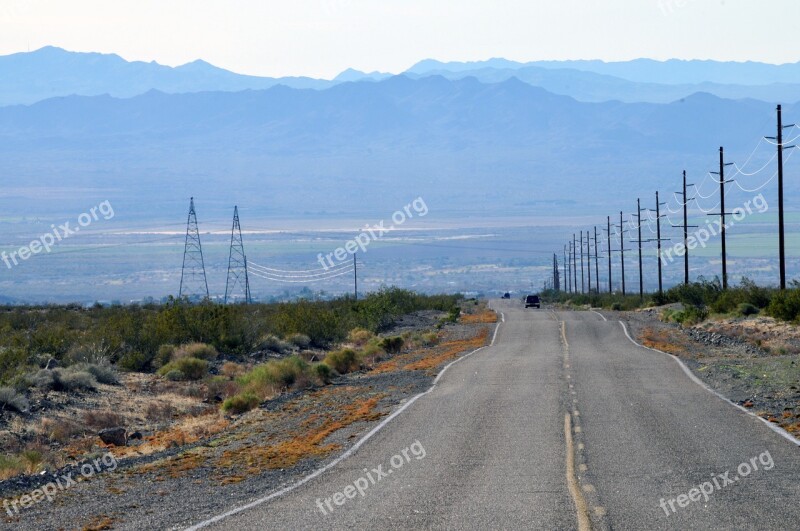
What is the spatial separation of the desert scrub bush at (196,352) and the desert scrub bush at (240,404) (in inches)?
415

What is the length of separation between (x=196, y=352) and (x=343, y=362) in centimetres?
607

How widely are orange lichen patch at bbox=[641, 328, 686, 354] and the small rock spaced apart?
19.0 meters

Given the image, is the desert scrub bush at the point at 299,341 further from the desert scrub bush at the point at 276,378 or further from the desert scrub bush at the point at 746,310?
the desert scrub bush at the point at 746,310

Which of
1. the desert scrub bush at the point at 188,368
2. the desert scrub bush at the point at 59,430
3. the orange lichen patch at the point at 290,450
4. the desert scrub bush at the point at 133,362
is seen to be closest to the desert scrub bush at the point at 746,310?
the desert scrub bush at the point at 188,368

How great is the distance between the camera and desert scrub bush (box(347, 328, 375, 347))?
1882 inches

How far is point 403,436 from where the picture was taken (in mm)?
18312

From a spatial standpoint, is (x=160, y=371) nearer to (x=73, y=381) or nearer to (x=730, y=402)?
(x=73, y=381)

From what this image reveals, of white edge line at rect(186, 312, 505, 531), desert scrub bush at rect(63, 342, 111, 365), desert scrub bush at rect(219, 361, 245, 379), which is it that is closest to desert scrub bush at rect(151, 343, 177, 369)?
desert scrub bush at rect(63, 342, 111, 365)

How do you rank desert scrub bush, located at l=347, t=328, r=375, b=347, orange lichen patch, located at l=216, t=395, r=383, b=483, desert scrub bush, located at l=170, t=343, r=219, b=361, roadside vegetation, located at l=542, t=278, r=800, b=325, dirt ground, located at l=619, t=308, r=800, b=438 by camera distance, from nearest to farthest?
orange lichen patch, located at l=216, t=395, r=383, b=483, dirt ground, located at l=619, t=308, r=800, b=438, desert scrub bush, located at l=170, t=343, r=219, b=361, roadside vegetation, located at l=542, t=278, r=800, b=325, desert scrub bush, located at l=347, t=328, r=375, b=347

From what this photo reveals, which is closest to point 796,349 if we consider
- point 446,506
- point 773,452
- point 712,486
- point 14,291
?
point 773,452

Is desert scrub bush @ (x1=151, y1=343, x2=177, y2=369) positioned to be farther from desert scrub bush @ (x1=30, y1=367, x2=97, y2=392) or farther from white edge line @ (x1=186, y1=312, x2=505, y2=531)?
white edge line @ (x1=186, y1=312, x2=505, y2=531)

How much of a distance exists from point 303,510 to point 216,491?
7.08 ft

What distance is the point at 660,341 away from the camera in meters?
40.6

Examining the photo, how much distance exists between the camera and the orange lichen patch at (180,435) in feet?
67.7
